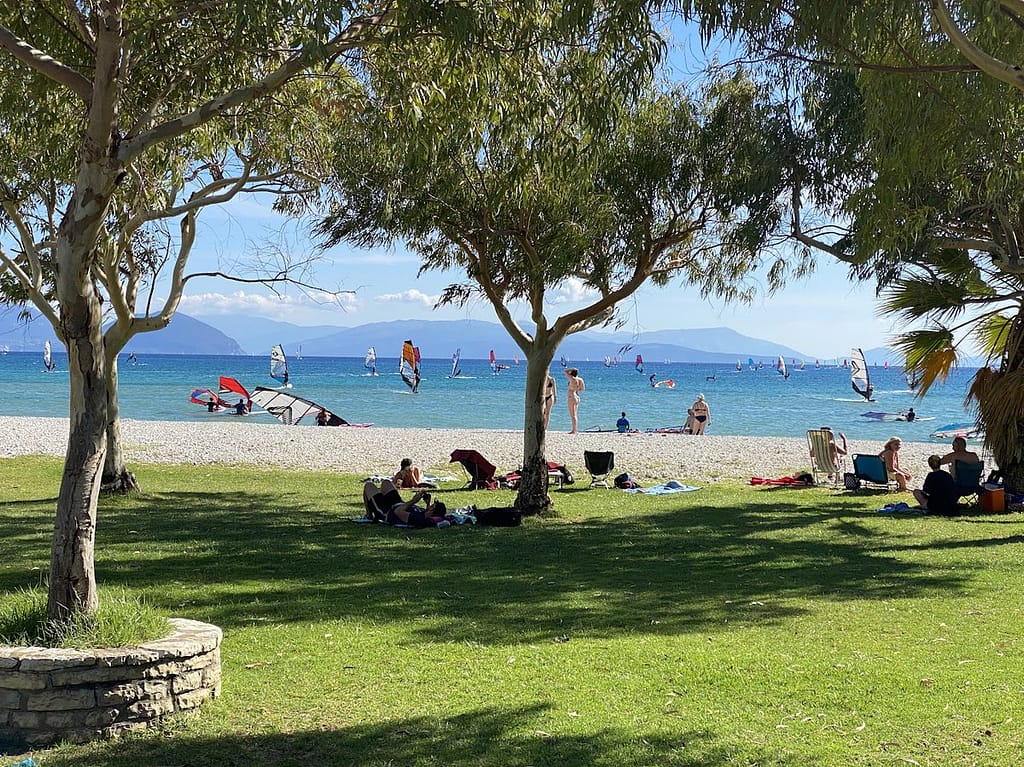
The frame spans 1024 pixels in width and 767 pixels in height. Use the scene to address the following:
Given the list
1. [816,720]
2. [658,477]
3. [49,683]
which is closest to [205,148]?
[49,683]

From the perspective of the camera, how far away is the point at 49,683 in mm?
4898

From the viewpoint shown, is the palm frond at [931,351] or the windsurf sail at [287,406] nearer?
the palm frond at [931,351]

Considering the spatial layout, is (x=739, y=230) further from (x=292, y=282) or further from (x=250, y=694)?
(x=250, y=694)

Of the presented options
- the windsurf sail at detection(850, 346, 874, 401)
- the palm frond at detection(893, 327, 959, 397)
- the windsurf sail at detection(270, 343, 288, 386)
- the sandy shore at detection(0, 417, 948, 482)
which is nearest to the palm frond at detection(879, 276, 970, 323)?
the palm frond at detection(893, 327, 959, 397)

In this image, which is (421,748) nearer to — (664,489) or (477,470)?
(477,470)

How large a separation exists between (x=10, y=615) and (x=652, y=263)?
32.6 feet

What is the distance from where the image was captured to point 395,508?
43.8 feet

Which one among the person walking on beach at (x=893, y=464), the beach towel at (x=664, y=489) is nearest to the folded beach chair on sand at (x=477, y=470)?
the beach towel at (x=664, y=489)

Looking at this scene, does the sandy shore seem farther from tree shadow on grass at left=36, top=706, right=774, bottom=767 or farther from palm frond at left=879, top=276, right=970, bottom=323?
tree shadow on grass at left=36, top=706, right=774, bottom=767

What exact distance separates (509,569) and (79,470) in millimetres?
5365

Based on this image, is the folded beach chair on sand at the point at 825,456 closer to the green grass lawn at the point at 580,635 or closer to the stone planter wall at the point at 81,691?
the green grass lawn at the point at 580,635

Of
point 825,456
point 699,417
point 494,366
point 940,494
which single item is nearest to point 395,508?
point 940,494

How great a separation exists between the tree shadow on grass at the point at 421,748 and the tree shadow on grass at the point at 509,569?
77.7 inches

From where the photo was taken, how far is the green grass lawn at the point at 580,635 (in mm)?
4973
